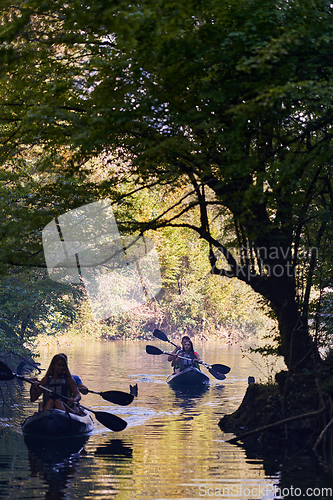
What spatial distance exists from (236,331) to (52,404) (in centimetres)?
3246

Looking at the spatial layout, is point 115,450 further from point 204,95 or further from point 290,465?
point 204,95

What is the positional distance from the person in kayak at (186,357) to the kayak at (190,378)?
382mm

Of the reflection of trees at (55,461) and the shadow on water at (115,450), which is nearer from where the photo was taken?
the reflection of trees at (55,461)

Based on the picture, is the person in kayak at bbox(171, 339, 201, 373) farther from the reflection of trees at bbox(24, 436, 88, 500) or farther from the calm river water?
the reflection of trees at bbox(24, 436, 88, 500)

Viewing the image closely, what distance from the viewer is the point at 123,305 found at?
3897cm

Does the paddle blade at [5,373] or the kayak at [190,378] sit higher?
the paddle blade at [5,373]

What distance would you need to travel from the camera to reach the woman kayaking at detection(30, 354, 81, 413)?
33.6 feet

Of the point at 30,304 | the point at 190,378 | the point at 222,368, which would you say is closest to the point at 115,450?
the point at 190,378

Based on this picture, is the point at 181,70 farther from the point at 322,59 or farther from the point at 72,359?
the point at 72,359

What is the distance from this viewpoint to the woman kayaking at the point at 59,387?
33.6 feet

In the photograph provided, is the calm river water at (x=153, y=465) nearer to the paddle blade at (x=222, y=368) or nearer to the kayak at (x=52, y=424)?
the kayak at (x=52, y=424)

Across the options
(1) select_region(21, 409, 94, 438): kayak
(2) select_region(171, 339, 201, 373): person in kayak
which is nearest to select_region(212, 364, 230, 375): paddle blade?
(2) select_region(171, 339, 201, 373): person in kayak

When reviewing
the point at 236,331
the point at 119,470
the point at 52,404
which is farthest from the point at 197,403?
the point at 236,331

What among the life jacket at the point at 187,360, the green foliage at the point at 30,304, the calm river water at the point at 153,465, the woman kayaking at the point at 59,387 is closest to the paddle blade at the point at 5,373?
the woman kayaking at the point at 59,387
